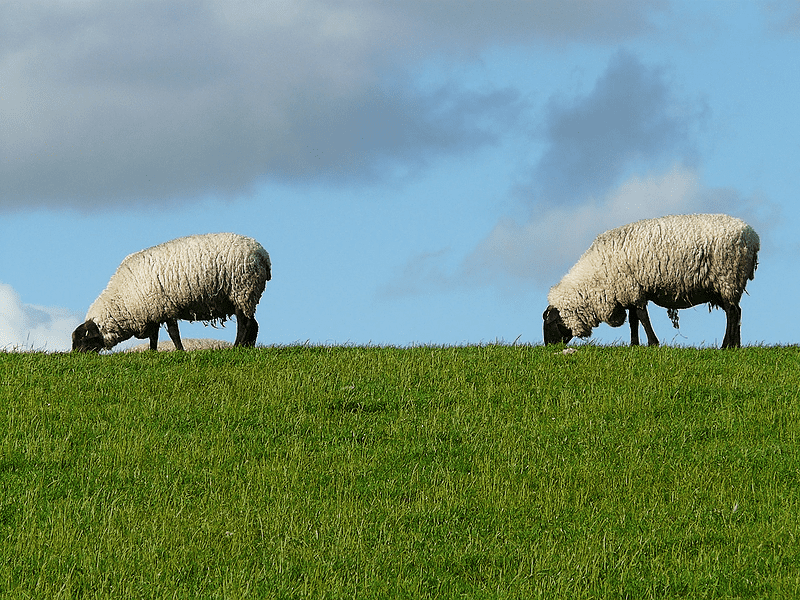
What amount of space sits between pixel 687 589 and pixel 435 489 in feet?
9.97

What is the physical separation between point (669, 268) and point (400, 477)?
40.3ft

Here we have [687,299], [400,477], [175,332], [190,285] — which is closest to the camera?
[400,477]

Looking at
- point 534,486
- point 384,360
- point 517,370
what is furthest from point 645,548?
point 384,360

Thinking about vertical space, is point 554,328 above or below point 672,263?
below

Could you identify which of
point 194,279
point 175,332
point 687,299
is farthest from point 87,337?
point 687,299

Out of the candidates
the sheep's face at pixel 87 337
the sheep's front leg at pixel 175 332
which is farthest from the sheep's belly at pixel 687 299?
the sheep's face at pixel 87 337

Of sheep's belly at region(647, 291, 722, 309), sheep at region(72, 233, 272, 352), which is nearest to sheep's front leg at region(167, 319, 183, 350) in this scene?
sheep at region(72, 233, 272, 352)

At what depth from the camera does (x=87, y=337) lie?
23078 mm

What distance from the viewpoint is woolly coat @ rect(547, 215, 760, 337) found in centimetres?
2048

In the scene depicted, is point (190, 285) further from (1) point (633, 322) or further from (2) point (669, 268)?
(2) point (669, 268)

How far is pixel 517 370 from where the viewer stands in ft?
49.9

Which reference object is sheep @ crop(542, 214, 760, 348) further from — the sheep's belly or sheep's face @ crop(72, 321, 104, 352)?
sheep's face @ crop(72, 321, 104, 352)

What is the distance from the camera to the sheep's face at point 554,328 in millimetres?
23438

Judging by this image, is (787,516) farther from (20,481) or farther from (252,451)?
(20,481)
